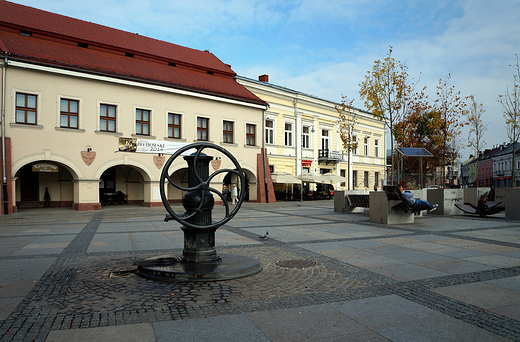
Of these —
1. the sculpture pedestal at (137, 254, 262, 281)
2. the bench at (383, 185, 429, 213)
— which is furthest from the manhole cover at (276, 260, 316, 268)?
the bench at (383, 185, 429, 213)

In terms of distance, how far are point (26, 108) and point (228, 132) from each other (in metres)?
13.3

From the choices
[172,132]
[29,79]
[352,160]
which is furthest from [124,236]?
[352,160]

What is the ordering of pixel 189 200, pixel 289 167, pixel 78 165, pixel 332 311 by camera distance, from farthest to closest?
pixel 289 167
pixel 78 165
pixel 189 200
pixel 332 311

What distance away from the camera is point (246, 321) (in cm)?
379

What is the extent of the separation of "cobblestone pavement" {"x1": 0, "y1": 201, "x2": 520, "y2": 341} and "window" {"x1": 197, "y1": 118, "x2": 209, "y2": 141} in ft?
61.2

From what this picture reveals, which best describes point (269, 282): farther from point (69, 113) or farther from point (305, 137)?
point (305, 137)

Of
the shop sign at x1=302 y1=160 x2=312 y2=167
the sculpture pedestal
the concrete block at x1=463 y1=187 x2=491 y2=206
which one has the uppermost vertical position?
the shop sign at x1=302 y1=160 x2=312 y2=167

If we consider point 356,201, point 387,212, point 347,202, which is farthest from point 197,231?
point 347,202

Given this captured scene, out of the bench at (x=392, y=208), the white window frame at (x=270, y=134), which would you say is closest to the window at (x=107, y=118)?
the white window frame at (x=270, y=134)

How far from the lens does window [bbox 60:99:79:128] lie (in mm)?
21766

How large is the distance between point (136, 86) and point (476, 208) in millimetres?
19833

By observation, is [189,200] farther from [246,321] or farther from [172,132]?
[172,132]

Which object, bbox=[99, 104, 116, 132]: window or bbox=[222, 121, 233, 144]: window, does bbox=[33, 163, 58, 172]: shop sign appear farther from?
bbox=[222, 121, 233, 144]: window

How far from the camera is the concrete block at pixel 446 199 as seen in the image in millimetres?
15836
